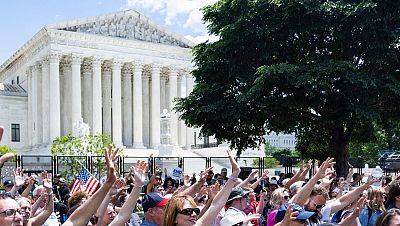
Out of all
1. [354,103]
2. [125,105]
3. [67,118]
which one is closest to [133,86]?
[125,105]

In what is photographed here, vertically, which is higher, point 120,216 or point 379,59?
point 379,59

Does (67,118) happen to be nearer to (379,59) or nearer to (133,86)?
(133,86)

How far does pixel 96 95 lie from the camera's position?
62.1 metres

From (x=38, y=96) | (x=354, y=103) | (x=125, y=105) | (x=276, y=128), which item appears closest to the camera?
(x=354, y=103)

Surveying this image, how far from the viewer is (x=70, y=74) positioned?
208 feet

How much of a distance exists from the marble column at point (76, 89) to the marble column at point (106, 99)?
510cm

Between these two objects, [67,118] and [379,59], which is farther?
[67,118]

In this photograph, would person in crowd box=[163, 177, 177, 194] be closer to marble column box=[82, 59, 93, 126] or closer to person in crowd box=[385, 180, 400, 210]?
person in crowd box=[385, 180, 400, 210]

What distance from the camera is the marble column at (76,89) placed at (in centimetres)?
6044

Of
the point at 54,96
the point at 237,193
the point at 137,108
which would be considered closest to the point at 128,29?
the point at 137,108

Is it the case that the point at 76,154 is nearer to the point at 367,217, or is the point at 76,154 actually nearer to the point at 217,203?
the point at 367,217

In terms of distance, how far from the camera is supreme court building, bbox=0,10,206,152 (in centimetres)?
6028

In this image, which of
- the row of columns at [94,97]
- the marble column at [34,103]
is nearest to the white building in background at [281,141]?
the row of columns at [94,97]

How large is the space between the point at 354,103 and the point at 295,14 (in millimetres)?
4875
